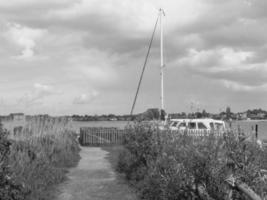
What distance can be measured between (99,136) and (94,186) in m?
17.0

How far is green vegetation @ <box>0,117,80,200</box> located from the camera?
746 cm

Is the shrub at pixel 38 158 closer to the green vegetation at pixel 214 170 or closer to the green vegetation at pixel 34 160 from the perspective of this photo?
the green vegetation at pixel 34 160

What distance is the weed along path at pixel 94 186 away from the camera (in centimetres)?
960

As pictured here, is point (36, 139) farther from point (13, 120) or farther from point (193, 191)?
point (193, 191)

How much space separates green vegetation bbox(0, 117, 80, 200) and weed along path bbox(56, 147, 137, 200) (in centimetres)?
39

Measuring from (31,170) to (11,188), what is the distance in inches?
136

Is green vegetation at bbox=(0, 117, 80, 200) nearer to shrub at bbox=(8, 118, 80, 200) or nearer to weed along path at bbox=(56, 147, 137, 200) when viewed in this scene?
shrub at bbox=(8, 118, 80, 200)

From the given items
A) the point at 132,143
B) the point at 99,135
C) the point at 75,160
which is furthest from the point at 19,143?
the point at 99,135

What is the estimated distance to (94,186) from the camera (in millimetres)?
10836

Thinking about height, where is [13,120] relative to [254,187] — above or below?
above

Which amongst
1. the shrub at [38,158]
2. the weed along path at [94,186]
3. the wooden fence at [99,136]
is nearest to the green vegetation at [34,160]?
the shrub at [38,158]

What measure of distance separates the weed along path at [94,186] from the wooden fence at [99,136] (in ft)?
41.7

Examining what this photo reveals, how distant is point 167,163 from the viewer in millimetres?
7367

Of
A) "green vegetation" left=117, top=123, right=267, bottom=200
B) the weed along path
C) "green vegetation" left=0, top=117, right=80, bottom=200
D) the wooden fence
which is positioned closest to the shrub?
"green vegetation" left=0, top=117, right=80, bottom=200
